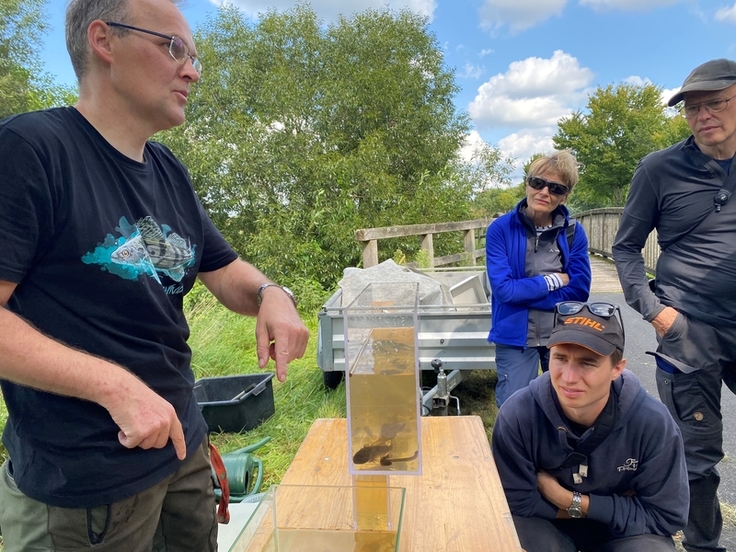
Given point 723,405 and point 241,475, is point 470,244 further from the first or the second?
point 241,475

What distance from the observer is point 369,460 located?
142cm

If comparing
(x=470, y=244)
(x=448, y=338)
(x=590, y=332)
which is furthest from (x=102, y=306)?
(x=470, y=244)

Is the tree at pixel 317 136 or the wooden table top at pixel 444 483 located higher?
the tree at pixel 317 136

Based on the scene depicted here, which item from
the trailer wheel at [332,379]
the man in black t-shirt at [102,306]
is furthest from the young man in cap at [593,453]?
the trailer wheel at [332,379]

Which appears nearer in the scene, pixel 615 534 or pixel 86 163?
pixel 86 163

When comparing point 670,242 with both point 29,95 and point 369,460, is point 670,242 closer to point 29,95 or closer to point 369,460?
point 369,460

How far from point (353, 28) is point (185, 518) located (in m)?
17.6

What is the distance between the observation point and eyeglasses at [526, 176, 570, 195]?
317 cm

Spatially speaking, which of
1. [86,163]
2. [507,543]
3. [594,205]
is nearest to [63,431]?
[86,163]

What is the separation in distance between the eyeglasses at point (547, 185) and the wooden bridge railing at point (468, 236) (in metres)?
3.63

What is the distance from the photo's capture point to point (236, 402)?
4.13 meters

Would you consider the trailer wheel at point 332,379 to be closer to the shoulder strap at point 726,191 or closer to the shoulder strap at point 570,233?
the shoulder strap at point 570,233

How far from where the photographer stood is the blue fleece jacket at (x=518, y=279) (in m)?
3.18

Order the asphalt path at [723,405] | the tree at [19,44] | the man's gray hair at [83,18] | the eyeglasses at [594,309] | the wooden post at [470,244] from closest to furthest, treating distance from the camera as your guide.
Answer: the man's gray hair at [83,18]
the eyeglasses at [594,309]
the asphalt path at [723,405]
the wooden post at [470,244]
the tree at [19,44]
